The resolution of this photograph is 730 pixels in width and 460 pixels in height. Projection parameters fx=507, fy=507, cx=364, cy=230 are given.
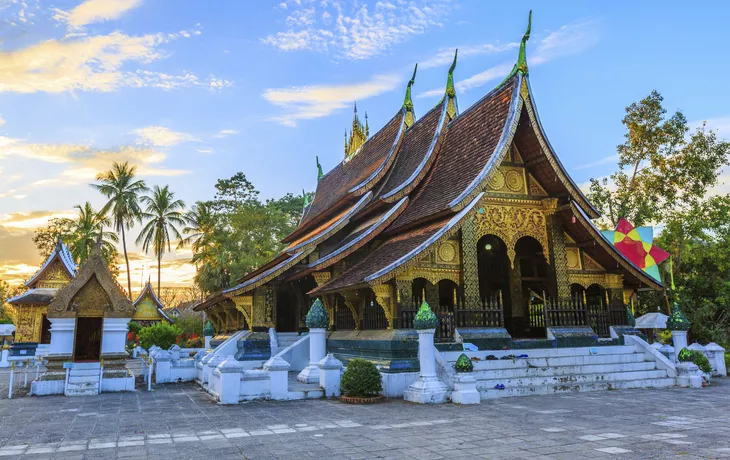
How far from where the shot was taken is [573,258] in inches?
477

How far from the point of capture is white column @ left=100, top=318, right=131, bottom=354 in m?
11.6

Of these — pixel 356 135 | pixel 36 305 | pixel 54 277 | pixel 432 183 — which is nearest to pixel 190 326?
pixel 54 277

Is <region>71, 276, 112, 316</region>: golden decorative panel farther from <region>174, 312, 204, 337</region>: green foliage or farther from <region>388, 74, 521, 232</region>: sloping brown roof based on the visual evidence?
<region>174, 312, 204, 337</region>: green foliage

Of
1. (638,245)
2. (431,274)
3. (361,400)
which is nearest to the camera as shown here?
(361,400)

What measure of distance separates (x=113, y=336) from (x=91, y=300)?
39.0 inches

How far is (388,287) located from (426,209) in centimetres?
233

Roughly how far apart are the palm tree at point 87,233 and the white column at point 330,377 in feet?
115

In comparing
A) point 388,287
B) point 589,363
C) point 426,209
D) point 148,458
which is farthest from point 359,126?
point 148,458

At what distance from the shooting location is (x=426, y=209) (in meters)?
11.6

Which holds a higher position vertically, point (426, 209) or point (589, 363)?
point (426, 209)

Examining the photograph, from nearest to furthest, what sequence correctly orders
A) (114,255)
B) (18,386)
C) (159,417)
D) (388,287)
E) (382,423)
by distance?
(382,423) → (159,417) → (388,287) → (18,386) → (114,255)

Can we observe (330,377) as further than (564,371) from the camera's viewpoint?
No

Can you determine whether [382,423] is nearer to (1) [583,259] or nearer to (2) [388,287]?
(2) [388,287]

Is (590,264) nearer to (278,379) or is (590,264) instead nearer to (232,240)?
(278,379)
